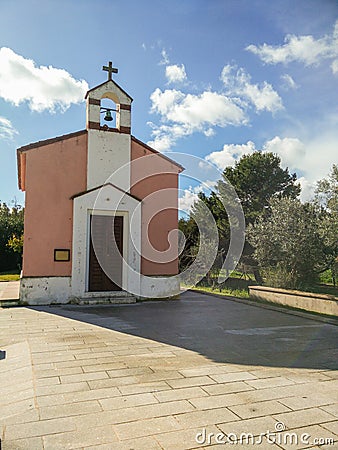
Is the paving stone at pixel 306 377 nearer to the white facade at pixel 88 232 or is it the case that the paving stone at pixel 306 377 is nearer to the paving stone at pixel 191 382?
the paving stone at pixel 191 382

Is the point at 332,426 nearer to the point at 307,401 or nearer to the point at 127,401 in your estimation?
the point at 307,401

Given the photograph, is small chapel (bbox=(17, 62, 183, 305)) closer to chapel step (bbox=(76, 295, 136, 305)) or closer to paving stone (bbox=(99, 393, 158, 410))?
chapel step (bbox=(76, 295, 136, 305))

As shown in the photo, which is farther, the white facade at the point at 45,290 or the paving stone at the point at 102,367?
the white facade at the point at 45,290

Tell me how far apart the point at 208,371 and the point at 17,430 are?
2426 mm

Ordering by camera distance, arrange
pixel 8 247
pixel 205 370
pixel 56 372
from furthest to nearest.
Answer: pixel 8 247
pixel 205 370
pixel 56 372

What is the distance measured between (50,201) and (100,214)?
161cm

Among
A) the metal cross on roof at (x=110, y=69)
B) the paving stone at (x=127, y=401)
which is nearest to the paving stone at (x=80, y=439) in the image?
the paving stone at (x=127, y=401)

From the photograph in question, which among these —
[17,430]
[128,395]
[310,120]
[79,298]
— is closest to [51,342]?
[128,395]

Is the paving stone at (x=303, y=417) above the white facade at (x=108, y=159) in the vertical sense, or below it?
below

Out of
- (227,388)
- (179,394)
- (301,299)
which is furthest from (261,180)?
(179,394)

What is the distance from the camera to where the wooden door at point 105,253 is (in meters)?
11.9

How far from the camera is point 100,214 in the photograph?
12.0 meters

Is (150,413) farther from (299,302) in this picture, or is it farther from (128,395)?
(299,302)

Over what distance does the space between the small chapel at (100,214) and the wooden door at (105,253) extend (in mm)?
32
